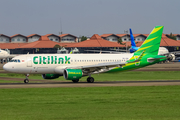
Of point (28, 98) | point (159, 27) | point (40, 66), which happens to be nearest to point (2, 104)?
point (28, 98)

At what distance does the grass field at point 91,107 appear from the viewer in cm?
1888

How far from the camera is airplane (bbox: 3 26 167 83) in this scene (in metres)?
41.7

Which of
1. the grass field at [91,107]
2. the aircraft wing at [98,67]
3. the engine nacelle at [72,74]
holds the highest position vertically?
the aircraft wing at [98,67]

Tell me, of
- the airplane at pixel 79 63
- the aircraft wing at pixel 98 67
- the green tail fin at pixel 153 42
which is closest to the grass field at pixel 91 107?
the airplane at pixel 79 63

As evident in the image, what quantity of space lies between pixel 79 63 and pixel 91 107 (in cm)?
2210

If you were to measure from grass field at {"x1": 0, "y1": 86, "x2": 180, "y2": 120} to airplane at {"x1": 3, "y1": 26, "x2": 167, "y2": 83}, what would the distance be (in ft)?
44.1

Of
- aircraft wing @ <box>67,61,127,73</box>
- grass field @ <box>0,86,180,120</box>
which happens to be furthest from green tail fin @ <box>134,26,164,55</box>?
grass field @ <box>0,86,180,120</box>

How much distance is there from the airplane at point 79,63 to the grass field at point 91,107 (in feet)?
44.1

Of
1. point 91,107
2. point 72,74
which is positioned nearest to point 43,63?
point 72,74

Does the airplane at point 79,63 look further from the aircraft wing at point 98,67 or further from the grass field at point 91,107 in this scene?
the grass field at point 91,107

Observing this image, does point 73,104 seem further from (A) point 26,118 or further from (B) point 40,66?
(B) point 40,66

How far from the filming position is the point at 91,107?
22.0 meters

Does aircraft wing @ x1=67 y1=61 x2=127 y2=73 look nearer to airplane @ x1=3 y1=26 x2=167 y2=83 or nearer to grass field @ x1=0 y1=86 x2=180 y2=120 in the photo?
airplane @ x1=3 y1=26 x2=167 y2=83

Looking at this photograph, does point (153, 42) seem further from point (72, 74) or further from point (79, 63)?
point (72, 74)
